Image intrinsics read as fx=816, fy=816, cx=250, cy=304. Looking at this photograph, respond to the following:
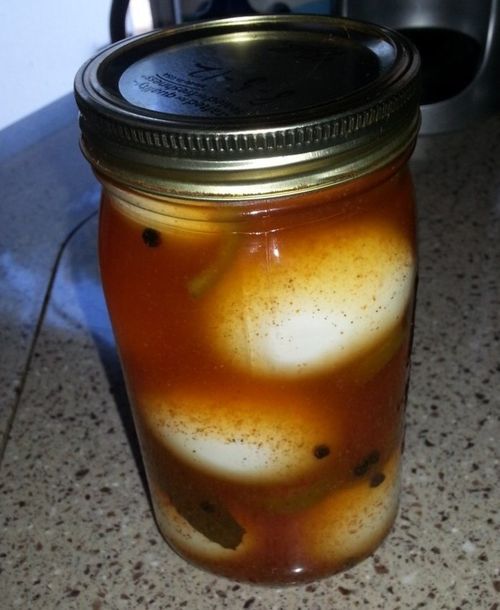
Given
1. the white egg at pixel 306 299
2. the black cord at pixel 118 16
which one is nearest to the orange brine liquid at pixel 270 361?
the white egg at pixel 306 299

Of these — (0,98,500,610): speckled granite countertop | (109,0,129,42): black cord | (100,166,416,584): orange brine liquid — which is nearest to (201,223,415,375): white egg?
(100,166,416,584): orange brine liquid

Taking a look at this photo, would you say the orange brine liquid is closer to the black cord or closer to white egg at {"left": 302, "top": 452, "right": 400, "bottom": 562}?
white egg at {"left": 302, "top": 452, "right": 400, "bottom": 562}

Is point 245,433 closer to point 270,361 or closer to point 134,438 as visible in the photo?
point 270,361

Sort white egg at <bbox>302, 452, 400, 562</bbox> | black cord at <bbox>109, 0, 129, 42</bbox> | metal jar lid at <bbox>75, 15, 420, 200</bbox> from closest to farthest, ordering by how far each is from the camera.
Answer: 1. metal jar lid at <bbox>75, 15, 420, 200</bbox>
2. white egg at <bbox>302, 452, 400, 562</bbox>
3. black cord at <bbox>109, 0, 129, 42</bbox>

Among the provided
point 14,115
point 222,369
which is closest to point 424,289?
point 222,369

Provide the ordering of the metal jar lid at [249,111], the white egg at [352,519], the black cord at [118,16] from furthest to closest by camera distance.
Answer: the black cord at [118,16]
the white egg at [352,519]
the metal jar lid at [249,111]

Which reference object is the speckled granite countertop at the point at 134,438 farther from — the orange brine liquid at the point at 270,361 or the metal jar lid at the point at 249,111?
the metal jar lid at the point at 249,111

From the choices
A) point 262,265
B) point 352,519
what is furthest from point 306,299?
point 352,519
